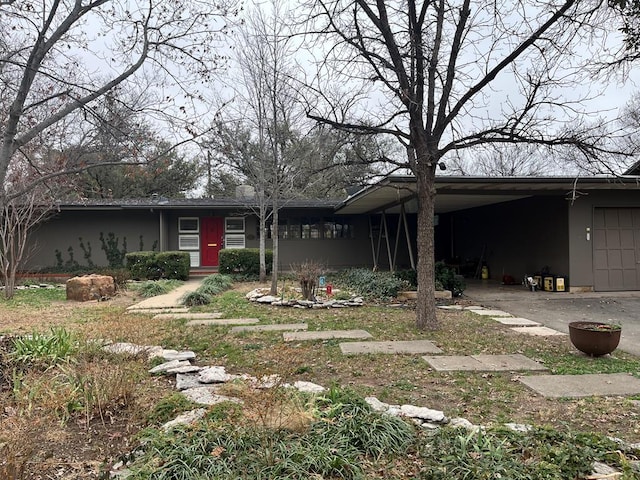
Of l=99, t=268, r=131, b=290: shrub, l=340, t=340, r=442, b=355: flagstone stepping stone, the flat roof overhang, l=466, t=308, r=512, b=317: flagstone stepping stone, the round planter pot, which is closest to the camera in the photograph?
the round planter pot

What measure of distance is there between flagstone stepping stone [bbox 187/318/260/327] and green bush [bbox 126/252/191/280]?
668 cm

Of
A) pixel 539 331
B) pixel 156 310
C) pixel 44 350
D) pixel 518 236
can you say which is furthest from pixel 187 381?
pixel 518 236

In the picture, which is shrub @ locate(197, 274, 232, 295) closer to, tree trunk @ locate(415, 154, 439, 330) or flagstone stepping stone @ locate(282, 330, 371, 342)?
flagstone stepping stone @ locate(282, 330, 371, 342)

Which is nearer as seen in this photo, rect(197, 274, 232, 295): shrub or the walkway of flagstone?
the walkway of flagstone

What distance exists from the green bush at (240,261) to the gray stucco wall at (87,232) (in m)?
3.86

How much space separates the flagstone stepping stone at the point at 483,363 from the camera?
14.6 ft

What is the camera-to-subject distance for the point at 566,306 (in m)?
8.48

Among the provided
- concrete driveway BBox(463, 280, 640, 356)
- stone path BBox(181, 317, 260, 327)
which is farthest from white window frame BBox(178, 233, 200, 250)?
concrete driveway BBox(463, 280, 640, 356)

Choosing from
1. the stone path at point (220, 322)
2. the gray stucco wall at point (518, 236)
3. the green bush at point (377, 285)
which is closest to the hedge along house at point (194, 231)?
the gray stucco wall at point (518, 236)

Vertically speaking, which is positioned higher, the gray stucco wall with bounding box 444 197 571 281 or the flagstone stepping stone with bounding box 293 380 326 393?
the gray stucco wall with bounding box 444 197 571 281

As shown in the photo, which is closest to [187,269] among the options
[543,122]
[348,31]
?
[348,31]

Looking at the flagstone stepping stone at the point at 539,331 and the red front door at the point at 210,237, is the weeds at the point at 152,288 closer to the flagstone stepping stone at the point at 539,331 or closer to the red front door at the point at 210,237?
the red front door at the point at 210,237

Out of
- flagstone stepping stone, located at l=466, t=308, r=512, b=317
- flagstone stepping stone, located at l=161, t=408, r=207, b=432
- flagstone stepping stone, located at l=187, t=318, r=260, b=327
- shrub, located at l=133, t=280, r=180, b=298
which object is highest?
shrub, located at l=133, t=280, r=180, b=298

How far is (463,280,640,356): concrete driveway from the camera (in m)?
6.71
